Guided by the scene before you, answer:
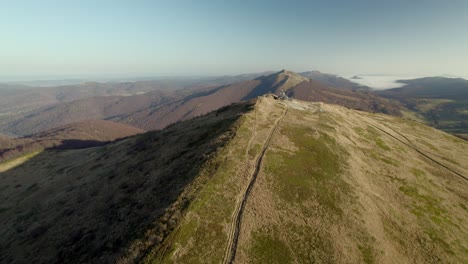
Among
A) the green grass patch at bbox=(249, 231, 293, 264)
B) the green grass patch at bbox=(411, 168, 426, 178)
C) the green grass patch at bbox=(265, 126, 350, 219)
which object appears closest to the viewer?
the green grass patch at bbox=(249, 231, 293, 264)

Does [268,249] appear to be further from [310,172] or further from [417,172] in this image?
[417,172]

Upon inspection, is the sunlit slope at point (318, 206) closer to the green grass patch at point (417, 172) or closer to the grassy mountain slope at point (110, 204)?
the green grass patch at point (417, 172)

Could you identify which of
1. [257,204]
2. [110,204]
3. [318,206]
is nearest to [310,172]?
[318,206]

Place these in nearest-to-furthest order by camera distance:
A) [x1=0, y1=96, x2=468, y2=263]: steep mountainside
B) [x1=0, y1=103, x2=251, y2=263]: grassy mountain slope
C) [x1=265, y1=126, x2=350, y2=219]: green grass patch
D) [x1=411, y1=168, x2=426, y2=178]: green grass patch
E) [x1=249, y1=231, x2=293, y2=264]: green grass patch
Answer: [x1=249, y1=231, x2=293, y2=264]: green grass patch < [x1=0, y1=96, x2=468, y2=263]: steep mountainside < [x1=0, y1=103, x2=251, y2=263]: grassy mountain slope < [x1=265, y1=126, x2=350, y2=219]: green grass patch < [x1=411, y1=168, x2=426, y2=178]: green grass patch

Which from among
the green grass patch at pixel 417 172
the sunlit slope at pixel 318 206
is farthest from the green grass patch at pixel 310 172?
the green grass patch at pixel 417 172

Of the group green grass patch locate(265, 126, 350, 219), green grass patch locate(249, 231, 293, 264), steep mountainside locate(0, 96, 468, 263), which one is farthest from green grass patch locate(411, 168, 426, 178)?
green grass patch locate(249, 231, 293, 264)

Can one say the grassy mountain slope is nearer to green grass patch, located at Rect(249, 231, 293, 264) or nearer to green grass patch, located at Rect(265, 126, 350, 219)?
green grass patch, located at Rect(249, 231, 293, 264)

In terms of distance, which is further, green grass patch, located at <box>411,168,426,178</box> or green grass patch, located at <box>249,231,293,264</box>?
green grass patch, located at <box>411,168,426,178</box>

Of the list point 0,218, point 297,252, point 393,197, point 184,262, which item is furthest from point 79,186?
point 393,197
